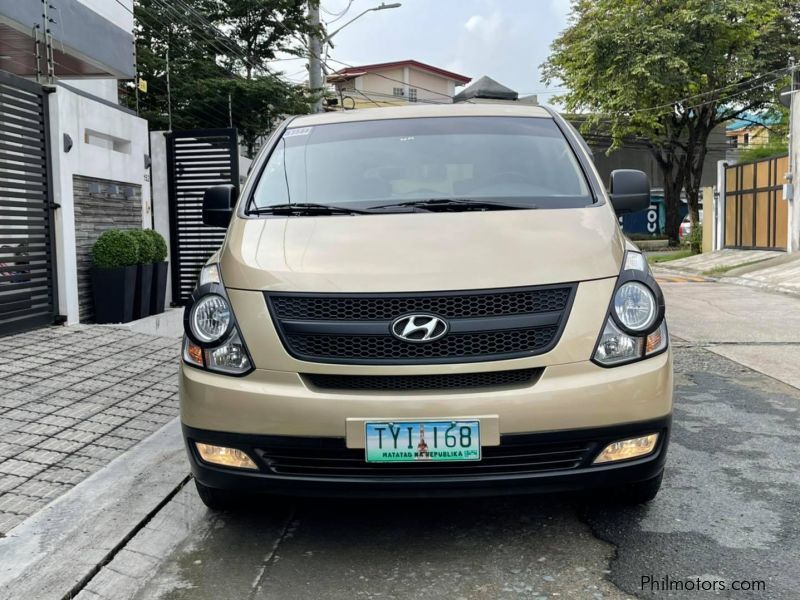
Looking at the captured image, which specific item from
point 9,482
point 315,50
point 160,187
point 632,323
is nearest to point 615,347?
point 632,323

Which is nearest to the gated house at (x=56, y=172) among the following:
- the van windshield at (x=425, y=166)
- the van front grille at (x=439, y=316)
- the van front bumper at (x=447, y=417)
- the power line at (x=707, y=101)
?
the van windshield at (x=425, y=166)

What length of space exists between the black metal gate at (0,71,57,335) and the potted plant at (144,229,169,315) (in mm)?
1619

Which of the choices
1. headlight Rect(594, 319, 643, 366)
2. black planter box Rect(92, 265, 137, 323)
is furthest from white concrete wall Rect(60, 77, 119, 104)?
headlight Rect(594, 319, 643, 366)

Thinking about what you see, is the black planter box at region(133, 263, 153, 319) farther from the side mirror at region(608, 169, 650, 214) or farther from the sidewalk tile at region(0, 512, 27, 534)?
the side mirror at region(608, 169, 650, 214)

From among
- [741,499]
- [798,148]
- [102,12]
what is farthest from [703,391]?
[798,148]

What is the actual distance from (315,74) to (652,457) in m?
20.6

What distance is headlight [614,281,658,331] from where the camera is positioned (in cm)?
310

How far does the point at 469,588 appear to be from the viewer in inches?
112

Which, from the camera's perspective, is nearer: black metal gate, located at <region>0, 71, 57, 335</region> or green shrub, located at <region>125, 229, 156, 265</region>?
black metal gate, located at <region>0, 71, 57, 335</region>

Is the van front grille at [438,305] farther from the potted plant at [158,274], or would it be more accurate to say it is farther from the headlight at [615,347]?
the potted plant at [158,274]

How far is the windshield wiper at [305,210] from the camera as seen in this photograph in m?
3.76

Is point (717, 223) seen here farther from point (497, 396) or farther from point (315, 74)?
point (497, 396)

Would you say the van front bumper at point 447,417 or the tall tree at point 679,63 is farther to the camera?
the tall tree at point 679,63
